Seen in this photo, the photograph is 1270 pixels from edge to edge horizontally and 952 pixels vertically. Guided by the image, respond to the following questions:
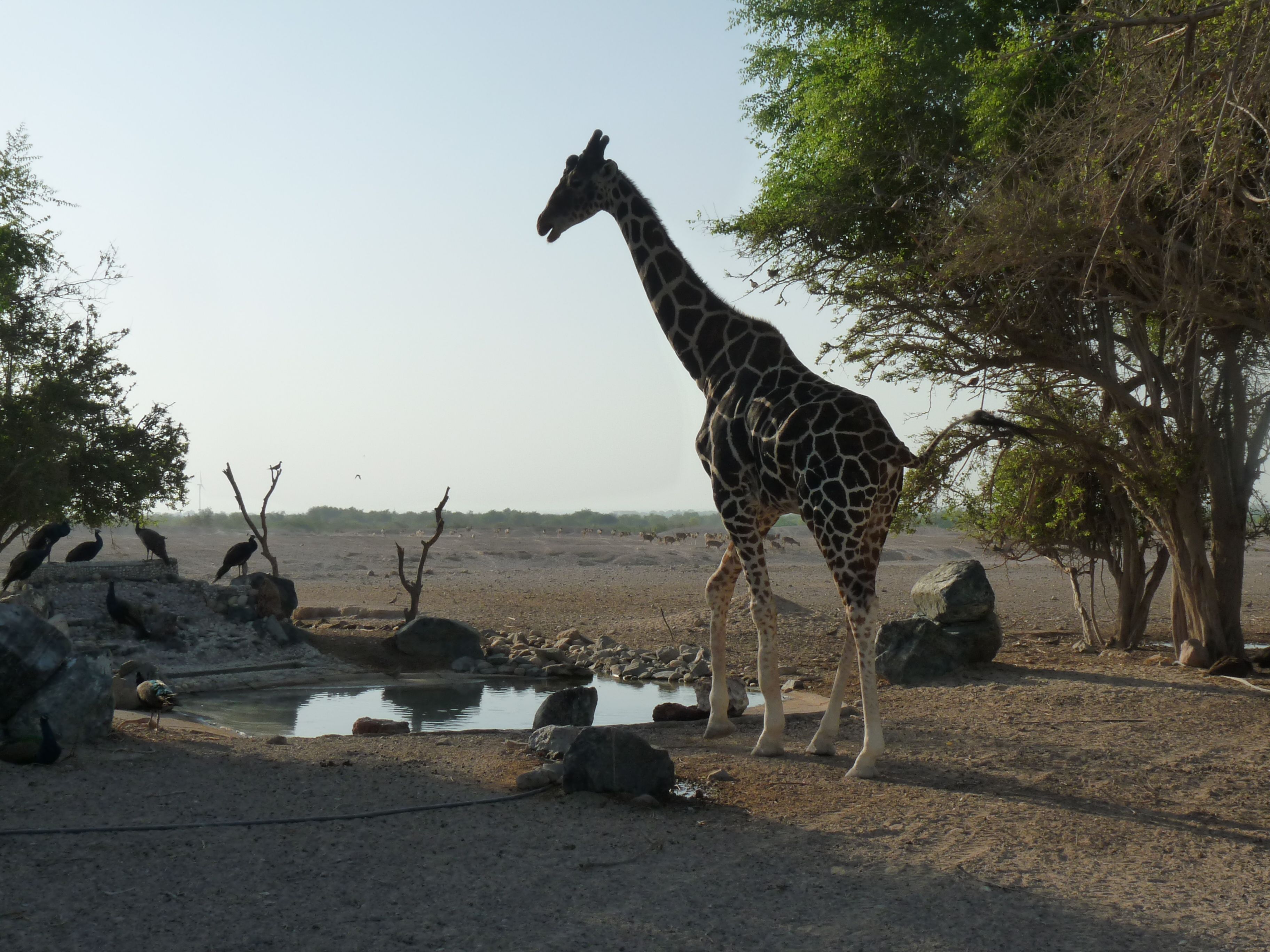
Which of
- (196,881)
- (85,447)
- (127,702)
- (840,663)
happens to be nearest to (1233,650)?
(840,663)

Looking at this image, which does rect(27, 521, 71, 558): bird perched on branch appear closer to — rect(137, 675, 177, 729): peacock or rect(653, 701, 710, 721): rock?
rect(137, 675, 177, 729): peacock

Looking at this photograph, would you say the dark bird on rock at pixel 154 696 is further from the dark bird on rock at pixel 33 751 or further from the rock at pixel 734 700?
the rock at pixel 734 700

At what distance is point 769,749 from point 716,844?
236 centimetres

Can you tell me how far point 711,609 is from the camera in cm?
890

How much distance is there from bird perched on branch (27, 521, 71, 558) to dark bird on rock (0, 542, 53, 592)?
0.69ft

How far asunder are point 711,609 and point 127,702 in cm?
658

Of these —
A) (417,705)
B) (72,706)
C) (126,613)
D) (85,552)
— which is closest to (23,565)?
(126,613)

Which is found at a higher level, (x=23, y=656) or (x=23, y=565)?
(x=23, y=565)

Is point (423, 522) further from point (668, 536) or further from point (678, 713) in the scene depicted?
point (678, 713)

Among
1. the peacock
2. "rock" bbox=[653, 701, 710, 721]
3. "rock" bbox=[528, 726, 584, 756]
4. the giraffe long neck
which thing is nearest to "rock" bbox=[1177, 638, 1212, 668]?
"rock" bbox=[653, 701, 710, 721]

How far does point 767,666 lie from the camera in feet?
Answer: 27.4

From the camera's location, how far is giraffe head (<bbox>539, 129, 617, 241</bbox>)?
33.1 feet

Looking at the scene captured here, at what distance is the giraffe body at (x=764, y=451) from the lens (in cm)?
788

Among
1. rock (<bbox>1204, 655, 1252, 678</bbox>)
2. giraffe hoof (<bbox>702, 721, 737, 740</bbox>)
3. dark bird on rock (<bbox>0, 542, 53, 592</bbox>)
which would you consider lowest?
giraffe hoof (<bbox>702, 721, 737, 740</bbox>)
